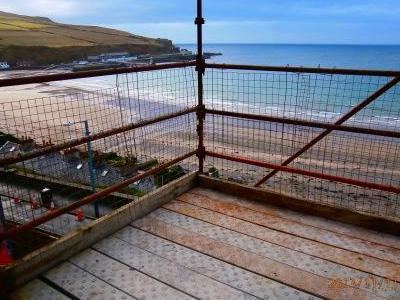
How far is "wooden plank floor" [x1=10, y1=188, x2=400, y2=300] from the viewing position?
2787mm

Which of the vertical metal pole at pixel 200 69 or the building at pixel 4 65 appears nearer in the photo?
the vertical metal pole at pixel 200 69

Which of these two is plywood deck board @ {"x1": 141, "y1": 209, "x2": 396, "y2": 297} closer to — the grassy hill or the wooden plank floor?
the wooden plank floor

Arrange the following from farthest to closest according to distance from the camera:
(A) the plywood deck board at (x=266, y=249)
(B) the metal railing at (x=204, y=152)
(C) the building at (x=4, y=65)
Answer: (C) the building at (x=4, y=65) → (B) the metal railing at (x=204, y=152) → (A) the plywood deck board at (x=266, y=249)

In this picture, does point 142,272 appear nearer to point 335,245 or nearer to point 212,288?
point 212,288

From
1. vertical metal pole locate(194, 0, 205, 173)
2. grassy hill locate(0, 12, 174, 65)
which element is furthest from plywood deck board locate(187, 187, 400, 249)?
grassy hill locate(0, 12, 174, 65)

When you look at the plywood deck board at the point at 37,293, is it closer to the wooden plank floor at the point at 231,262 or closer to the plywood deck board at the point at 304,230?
the wooden plank floor at the point at 231,262

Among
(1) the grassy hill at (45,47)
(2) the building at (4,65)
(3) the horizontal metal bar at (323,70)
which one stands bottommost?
(2) the building at (4,65)

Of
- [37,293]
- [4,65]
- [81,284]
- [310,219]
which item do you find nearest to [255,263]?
[310,219]

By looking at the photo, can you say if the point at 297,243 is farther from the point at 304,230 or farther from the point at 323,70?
the point at 323,70

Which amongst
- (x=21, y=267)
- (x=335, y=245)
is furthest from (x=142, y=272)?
(x=335, y=245)

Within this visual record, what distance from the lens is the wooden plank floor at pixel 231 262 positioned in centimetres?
279

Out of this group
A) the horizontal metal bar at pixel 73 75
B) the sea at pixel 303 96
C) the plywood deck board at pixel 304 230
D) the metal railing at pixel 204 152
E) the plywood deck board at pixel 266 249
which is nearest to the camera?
the horizontal metal bar at pixel 73 75

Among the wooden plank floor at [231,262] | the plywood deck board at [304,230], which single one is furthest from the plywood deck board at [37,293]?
the plywood deck board at [304,230]

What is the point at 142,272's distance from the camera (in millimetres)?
3008
